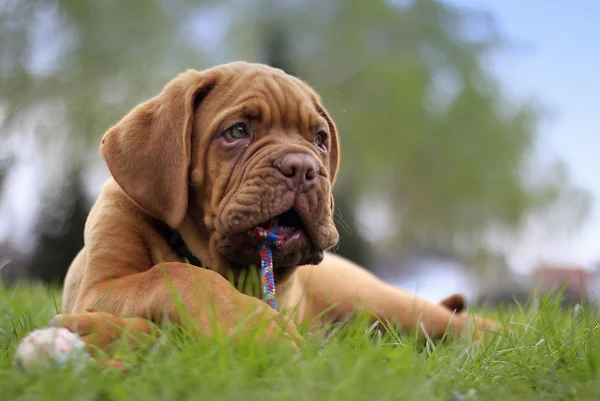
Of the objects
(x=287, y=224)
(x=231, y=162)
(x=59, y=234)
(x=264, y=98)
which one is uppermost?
(x=264, y=98)

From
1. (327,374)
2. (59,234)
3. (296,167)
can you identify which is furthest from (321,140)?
(59,234)

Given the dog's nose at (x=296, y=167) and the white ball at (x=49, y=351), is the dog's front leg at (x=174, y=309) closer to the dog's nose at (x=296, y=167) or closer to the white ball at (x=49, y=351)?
the white ball at (x=49, y=351)

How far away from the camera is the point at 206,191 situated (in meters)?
3.75

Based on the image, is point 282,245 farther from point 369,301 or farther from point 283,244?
point 369,301

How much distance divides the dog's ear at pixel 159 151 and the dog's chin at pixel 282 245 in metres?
0.31

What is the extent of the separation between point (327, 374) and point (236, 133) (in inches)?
70.1

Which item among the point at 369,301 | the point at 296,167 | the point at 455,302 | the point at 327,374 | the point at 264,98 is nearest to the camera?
the point at 327,374

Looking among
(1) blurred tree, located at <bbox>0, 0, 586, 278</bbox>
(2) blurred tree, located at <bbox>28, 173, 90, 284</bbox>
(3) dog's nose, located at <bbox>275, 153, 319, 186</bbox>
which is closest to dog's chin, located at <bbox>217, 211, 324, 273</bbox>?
(3) dog's nose, located at <bbox>275, 153, 319, 186</bbox>

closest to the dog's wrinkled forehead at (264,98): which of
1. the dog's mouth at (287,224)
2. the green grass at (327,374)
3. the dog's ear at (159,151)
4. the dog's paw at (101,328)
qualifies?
the dog's ear at (159,151)

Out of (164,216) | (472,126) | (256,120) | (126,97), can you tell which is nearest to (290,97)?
(256,120)

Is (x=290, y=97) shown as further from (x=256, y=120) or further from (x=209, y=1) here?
(x=209, y=1)

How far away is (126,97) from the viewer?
68.7 feet

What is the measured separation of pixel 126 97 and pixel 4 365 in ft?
62.9

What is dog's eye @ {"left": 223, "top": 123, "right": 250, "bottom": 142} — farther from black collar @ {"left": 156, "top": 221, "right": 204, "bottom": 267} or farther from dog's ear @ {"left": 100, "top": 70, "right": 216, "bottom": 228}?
black collar @ {"left": 156, "top": 221, "right": 204, "bottom": 267}
